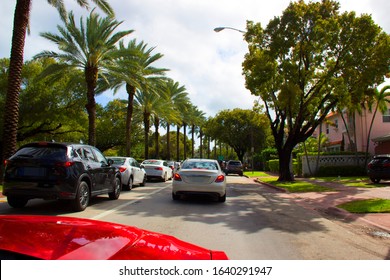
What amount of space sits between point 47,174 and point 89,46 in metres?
16.0

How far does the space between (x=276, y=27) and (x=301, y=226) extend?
14171mm

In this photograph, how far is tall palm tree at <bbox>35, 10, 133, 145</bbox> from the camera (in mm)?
22531

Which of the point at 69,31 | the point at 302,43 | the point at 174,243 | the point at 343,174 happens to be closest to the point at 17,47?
the point at 69,31

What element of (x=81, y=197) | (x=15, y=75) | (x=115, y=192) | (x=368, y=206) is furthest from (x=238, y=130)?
(x=81, y=197)

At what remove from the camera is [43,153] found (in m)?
8.82

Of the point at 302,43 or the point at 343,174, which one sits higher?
the point at 302,43

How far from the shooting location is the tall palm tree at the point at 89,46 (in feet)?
73.9

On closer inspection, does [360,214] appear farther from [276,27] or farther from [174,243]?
[276,27]

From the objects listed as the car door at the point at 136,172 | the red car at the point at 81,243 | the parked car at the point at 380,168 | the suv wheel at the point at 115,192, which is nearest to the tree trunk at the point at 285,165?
the parked car at the point at 380,168

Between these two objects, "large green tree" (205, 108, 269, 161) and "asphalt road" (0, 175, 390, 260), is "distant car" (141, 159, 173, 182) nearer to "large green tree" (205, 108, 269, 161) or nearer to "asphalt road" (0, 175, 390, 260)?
"asphalt road" (0, 175, 390, 260)

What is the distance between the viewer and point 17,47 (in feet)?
51.1

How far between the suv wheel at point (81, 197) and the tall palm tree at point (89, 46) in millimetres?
14586
